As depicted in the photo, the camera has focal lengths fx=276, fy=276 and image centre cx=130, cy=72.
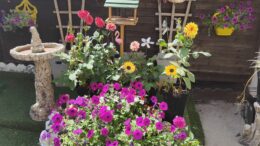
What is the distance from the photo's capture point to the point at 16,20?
3979 mm

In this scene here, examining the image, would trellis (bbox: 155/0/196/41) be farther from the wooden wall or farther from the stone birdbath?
the stone birdbath

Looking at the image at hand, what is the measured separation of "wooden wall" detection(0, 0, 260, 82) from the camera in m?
3.91

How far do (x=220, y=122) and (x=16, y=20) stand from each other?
Result: 10.5 ft

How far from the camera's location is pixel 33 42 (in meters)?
3.02

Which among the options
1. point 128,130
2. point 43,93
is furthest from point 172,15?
point 128,130

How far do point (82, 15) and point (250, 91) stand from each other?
2.74 meters

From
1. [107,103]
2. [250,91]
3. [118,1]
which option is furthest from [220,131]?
[118,1]

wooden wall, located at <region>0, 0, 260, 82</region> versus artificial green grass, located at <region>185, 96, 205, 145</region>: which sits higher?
wooden wall, located at <region>0, 0, 260, 82</region>

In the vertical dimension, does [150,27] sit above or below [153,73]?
above

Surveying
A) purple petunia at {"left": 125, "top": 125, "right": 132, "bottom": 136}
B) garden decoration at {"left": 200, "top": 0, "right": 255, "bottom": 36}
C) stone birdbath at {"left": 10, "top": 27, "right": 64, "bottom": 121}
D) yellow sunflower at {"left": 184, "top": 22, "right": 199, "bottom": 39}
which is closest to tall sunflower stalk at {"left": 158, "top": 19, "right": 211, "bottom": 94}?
yellow sunflower at {"left": 184, "top": 22, "right": 199, "bottom": 39}

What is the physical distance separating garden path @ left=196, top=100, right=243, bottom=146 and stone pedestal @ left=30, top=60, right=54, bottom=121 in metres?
1.95

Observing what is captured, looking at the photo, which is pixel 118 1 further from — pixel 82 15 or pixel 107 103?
pixel 107 103

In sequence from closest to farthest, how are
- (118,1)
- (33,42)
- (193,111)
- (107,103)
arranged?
(107,103) → (33,42) → (118,1) → (193,111)

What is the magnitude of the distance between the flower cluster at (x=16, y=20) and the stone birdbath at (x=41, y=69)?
801mm
